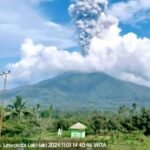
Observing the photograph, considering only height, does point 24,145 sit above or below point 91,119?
below

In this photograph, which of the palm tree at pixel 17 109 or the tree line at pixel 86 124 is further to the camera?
the palm tree at pixel 17 109

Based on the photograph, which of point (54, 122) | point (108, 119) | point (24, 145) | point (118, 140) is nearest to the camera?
point (24, 145)

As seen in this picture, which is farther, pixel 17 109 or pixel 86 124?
pixel 17 109

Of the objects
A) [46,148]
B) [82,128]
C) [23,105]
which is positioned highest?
[23,105]

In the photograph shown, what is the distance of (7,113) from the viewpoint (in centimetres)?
6831

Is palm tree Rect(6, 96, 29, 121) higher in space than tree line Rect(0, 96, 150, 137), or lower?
higher

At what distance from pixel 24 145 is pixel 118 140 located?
2451cm

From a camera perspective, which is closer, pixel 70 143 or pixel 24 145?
pixel 70 143

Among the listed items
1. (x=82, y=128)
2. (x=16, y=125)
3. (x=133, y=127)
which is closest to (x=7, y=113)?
(x=16, y=125)

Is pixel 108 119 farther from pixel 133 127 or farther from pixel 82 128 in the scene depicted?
pixel 82 128

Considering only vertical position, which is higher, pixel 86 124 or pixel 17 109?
pixel 17 109

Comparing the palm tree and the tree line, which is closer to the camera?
the tree line

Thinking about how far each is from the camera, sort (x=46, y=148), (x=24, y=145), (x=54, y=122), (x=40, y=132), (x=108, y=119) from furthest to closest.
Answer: (x=54, y=122), (x=108, y=119), (x=40, y=132), (x=24, y=145), (x=46, y=148)

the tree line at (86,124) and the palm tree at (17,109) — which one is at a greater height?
the palm tree at (17,109)
